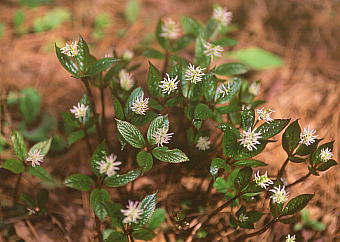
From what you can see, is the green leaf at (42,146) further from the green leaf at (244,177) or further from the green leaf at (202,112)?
the green leaf at (244,177)

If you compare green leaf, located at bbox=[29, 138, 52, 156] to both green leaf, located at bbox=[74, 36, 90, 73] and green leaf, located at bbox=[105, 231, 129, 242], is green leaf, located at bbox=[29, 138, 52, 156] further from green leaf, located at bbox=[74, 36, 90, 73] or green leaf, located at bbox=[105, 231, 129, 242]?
green leaf, located at bbox=[105, 231, 129, 242]

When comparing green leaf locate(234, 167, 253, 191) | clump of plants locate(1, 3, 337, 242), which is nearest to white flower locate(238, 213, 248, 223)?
clump of plants locate(1, 3, 337, 242)

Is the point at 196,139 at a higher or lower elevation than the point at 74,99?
higher

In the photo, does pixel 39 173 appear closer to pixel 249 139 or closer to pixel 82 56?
pixel 82 56

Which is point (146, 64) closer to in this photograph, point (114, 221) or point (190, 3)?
point (190, 3)

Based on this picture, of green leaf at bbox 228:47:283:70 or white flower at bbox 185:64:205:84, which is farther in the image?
green leaf at bbox 228:47:283:70

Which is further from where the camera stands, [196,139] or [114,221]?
[196,139]

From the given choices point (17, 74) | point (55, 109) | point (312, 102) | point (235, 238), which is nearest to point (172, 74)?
point (235, 238)
